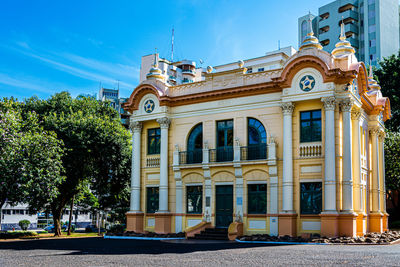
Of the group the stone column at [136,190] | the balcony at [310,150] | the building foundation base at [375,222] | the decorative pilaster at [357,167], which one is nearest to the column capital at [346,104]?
the decorative pilaster at [357,167]

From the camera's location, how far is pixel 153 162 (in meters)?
28.6

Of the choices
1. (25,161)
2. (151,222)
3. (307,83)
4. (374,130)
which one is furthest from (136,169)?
(374,130)

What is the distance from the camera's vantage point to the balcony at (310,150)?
75.7 feet

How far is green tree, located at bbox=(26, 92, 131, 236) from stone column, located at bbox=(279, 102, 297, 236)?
12.8m

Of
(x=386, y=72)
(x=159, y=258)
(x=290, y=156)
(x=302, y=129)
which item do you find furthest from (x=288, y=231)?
(x=386, y=72)

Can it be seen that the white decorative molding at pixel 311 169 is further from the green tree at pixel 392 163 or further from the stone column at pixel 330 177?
the green tree at pixel 392 163

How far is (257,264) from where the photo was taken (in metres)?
13.2

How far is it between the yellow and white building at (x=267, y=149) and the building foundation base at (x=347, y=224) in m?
0.05

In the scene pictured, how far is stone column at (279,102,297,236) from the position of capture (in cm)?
2276

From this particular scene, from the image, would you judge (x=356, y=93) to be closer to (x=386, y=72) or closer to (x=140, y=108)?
(x=140, y=108)

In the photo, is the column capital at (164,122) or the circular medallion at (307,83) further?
the column capital at (164,122)

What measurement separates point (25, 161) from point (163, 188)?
7.90 m

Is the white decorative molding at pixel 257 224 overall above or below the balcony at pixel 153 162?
below

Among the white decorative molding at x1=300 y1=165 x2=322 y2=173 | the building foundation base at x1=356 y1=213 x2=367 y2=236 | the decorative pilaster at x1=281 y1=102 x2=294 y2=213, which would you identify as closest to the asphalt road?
the decorative pilaster at x1=281 y1=102 x2=294 y2=213
